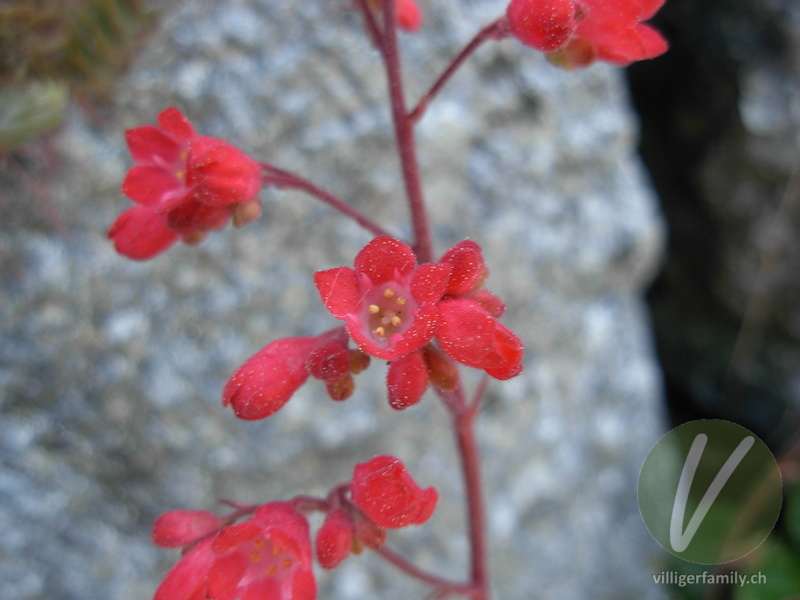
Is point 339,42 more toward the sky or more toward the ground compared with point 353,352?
more toward the sky

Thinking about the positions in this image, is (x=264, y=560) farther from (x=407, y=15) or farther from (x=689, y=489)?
(x=689, y=489)

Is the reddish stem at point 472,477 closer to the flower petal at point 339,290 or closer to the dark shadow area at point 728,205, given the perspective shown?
the flower petal at point 339,290

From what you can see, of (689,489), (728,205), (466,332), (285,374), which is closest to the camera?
(466,332)

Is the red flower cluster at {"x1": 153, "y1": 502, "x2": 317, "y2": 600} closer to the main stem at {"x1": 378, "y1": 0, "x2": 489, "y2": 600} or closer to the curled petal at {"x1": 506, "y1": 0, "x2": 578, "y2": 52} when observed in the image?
the main stem at {"x1": 378, "y1": 0, "x2": 489, "y2": 600}

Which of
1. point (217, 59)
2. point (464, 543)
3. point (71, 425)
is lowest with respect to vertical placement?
point (464, 543)

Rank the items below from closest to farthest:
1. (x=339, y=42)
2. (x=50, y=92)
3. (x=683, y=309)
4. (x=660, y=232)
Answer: (x=50, y=92)
(x=339, y=42)
(x=660, y=232)
(x=683, y=309)

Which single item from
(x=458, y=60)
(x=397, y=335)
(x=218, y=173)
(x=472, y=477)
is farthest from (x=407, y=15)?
(x=472, y=477)

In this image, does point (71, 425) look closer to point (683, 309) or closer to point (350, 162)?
point (350, 162)

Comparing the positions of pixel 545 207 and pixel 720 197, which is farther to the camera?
pixel 720 197

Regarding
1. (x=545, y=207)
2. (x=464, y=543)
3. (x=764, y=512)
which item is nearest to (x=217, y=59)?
(x=545, y=207)
